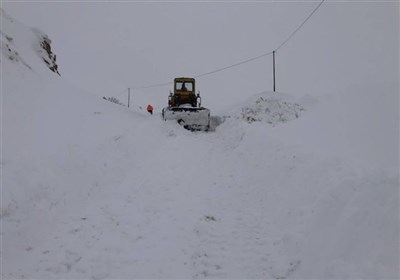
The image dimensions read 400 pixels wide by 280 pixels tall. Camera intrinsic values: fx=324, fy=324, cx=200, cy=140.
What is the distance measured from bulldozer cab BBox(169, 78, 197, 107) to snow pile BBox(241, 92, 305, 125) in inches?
162

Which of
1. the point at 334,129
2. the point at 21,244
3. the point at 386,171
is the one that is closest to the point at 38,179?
the point at 21,244

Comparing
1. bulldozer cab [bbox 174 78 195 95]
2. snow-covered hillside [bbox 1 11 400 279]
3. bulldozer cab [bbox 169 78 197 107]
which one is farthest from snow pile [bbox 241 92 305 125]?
snow-covered hillside [bbox 1 11 400 279]

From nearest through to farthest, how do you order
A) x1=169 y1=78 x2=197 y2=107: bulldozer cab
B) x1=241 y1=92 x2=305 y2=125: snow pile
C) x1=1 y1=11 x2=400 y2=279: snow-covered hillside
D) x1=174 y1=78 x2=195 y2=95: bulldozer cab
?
x1=1 y1=11 x2=400 y2=279: snow-covered hillside < x1=241 y1=92 x2=305 y2=125: snow pile < x1=169 y1=78 x2=197 y2=107: bulldozer cab < x1=174 y1=78 x2=195 y2=95: bulldozer cab

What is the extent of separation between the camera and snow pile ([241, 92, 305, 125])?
23.9 m

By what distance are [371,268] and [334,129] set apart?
7.57 m

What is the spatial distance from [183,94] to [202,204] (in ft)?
57.1

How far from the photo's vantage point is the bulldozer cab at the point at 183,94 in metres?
24.6

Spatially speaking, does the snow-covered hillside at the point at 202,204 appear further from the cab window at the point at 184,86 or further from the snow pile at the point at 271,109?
the cab window at the point at 184,86

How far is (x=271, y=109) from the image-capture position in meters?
26.5

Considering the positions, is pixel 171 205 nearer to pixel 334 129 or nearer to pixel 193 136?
pixel 334 129

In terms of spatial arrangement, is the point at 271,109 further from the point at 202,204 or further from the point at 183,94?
the point at 202,204

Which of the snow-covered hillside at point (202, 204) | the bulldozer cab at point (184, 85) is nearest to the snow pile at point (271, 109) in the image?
the bulldozer cab at point (184, 85)

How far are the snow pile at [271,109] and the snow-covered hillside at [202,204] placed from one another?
10.5m

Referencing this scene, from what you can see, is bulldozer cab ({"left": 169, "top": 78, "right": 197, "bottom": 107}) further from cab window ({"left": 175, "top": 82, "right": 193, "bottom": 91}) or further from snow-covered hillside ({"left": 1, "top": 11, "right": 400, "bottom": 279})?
snow-covered hillside ({"left": 1, "top": 11, "right": 400, "bottom": 279})
